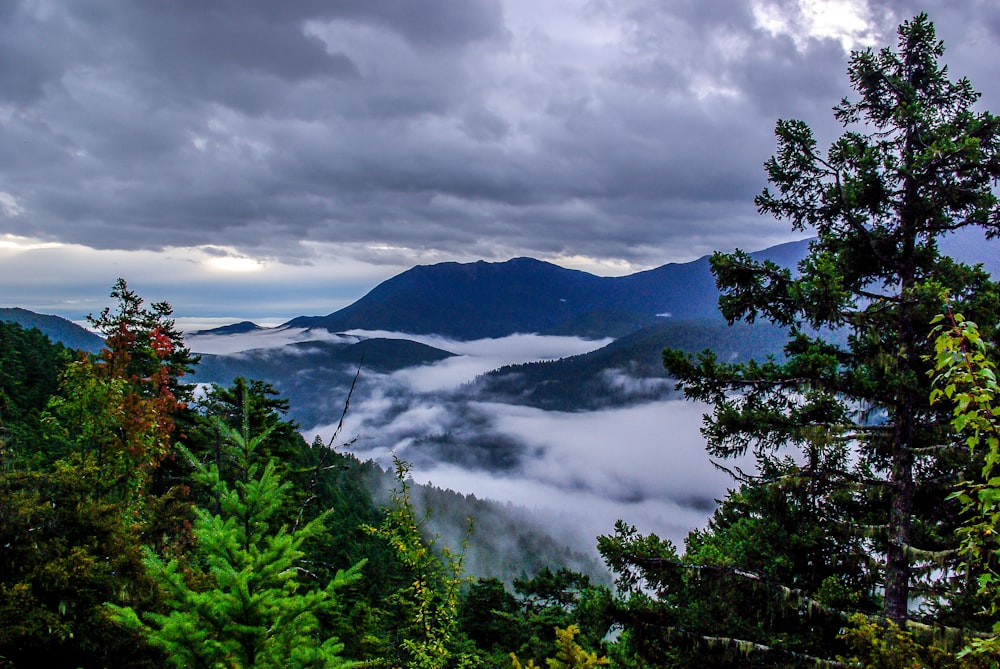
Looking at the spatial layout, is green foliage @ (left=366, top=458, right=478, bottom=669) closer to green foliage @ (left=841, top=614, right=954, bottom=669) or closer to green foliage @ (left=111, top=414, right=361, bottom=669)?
green foliage @ (left=111, top=414, right=361, bottom=669)

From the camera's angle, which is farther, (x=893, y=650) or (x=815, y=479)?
(x=815, y=479)

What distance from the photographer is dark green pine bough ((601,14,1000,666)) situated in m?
7.94

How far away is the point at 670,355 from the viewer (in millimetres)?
9320

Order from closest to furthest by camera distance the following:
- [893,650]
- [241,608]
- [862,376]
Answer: [241,608] < [893,650] < [862,376]

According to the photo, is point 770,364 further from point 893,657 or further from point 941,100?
point 941,100

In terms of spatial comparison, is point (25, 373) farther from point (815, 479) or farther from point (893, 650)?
point (893, 650)

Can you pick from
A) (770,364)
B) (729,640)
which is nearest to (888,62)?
(770,364)

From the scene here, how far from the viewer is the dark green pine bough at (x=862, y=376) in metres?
7.94

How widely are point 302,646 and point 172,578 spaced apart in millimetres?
1291

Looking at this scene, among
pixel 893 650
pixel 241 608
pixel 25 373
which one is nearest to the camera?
pixel 241 608

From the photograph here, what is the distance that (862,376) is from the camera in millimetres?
8109

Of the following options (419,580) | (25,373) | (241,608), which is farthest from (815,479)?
(25,373)

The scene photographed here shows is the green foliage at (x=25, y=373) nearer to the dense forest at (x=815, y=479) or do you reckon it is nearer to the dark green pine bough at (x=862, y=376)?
the dense forest at (x=815, y=479)

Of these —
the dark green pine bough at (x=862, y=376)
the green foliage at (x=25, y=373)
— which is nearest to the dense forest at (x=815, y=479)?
the dark green pine bough at (x=862, y=376)
